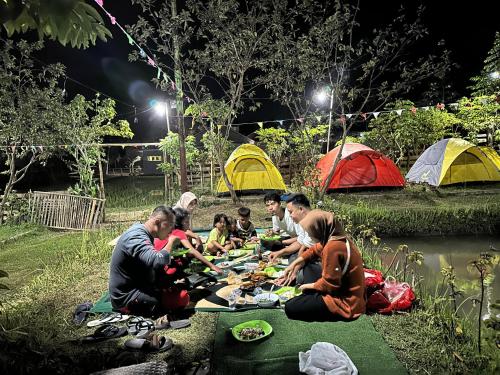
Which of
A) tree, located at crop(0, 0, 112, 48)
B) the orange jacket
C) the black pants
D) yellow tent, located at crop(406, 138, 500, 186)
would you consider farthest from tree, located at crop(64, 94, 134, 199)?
yellow tent, located at crop(406, 138, 500, 186)

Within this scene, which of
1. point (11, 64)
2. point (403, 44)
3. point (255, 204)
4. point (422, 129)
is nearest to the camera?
point (11, 64)

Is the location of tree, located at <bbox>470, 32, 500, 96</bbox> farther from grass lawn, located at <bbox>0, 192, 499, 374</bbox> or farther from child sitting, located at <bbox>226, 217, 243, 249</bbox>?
grass lawn, located at <bbox>0, 192, 499, 374</bbox>

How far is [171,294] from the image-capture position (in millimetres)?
3572

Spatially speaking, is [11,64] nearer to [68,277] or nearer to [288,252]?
[68,277]

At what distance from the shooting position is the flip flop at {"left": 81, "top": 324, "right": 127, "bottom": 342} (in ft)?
10.3

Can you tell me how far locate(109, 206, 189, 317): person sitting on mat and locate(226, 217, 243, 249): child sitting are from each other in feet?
7.38

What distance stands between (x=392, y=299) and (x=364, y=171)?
27.7 ft

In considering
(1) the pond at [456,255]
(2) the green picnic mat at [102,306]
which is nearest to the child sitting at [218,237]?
(2) the green picnic mat at [102,306]

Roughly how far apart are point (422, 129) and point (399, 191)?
163 inches

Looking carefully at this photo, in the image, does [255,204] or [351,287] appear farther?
[255,204]

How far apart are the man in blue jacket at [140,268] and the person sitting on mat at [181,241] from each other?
0.40m

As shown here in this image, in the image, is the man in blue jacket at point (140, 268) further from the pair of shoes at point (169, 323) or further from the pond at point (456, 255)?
the pond at point (456, 255)

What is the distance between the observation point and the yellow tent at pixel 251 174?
11.5 meters

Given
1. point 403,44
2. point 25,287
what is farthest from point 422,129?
point 25,287
